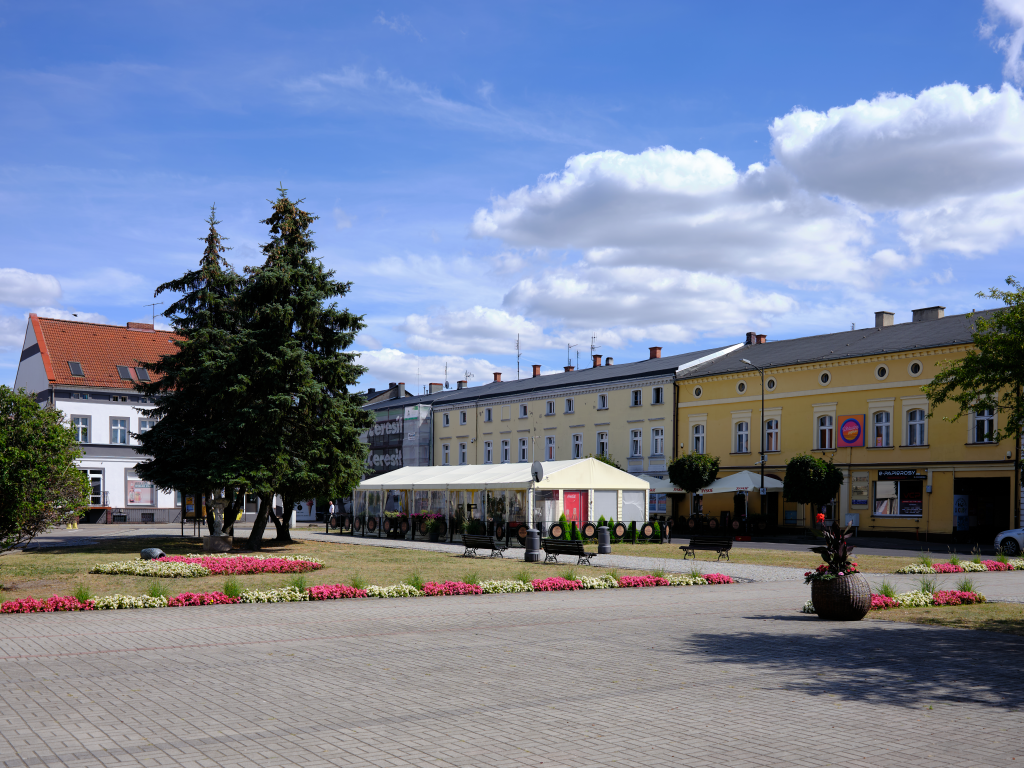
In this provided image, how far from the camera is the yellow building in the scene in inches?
1583

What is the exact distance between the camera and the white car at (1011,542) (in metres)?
32.9

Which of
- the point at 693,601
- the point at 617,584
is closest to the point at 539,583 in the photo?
the point at 617,584

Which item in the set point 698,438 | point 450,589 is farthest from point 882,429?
point 450,589

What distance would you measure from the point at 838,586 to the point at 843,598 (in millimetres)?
187

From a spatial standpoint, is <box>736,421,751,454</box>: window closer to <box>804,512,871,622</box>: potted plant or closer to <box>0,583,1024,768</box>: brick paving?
<box>804,512,871,622</box>: potted plant

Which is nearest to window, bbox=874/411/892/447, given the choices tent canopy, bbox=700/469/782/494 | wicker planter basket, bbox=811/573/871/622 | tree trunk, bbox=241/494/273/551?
tent canopy, bbox=700/469/782/494

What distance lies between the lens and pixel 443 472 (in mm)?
41438

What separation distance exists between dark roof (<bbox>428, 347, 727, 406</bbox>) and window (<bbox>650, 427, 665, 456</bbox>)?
3.32 metres

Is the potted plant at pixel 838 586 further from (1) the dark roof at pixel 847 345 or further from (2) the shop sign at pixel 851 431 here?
(2) the shop sign at pixel 851 431

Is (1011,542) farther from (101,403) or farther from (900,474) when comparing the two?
(101,403)

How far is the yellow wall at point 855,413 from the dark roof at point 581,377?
345 centimetres

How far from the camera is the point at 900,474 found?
42.2 m

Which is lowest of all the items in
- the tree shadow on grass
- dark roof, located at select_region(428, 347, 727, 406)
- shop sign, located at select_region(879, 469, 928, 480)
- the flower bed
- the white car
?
the white car

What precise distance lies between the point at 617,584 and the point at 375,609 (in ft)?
19.8
